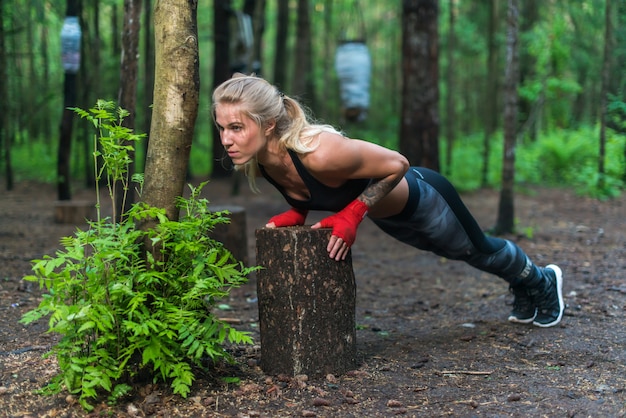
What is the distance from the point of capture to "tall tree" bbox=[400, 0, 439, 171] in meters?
9.70

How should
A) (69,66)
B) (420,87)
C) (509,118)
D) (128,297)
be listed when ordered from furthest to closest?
(420,87), (69,66), (509,118), (128,297)

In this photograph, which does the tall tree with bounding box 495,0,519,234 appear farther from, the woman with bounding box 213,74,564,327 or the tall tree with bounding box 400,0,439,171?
the woman with bounding box 213,74,564,327

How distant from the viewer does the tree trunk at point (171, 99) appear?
10.7 ft

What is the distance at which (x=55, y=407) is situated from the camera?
2959 millimetres

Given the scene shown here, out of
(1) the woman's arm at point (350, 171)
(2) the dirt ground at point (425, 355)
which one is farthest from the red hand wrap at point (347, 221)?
(2) the dirt ground at point (425, 355)

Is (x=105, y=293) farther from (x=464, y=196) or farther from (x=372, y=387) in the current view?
Result: (x=464, y=196)

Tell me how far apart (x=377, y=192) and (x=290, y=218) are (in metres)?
0.58

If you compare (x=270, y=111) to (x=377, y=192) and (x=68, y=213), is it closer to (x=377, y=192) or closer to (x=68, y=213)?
(x=377, y=192)

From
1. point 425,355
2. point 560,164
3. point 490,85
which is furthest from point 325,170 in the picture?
point 490,85

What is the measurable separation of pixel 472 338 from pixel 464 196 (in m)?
8.06

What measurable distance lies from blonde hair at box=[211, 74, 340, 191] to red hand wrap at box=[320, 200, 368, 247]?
43 centimetres

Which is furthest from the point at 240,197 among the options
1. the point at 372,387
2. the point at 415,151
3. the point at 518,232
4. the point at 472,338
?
the point at 372,387

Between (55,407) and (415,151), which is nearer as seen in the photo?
(55,407)

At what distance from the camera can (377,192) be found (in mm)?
3480
